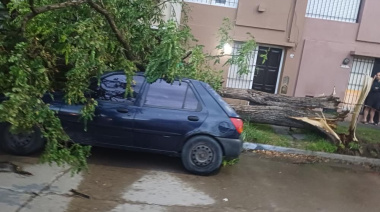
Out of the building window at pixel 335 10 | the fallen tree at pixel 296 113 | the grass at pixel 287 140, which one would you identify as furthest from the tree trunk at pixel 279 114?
the building window at pixel 335 10

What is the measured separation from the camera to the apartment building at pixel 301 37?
11.4 meters

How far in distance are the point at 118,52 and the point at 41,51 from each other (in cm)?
121

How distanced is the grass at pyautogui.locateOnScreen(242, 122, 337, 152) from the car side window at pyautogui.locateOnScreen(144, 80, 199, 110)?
2.14 m

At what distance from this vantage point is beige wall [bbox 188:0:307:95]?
11.4 meters

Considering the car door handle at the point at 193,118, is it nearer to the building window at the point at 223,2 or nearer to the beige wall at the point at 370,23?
the building window at the point at 223,2

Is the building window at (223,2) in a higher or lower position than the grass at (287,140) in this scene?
higher

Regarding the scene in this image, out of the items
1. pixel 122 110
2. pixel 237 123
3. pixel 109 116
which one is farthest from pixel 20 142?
pixel 237 123

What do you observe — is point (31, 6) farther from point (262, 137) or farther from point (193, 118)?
point (262, 137)

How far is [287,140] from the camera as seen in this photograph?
26.8 feet

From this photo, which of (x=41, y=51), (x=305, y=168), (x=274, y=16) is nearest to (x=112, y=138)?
(x=41, y=51)

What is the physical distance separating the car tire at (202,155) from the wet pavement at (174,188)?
0.51 ft

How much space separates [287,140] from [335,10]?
5.67 metres

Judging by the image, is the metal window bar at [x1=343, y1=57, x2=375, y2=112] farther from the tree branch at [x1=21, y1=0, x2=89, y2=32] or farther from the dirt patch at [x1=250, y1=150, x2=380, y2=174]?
the tree branch at [x1=21, y1=0, x2=89, y2=32]

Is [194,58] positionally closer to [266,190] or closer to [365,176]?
[266,190]
